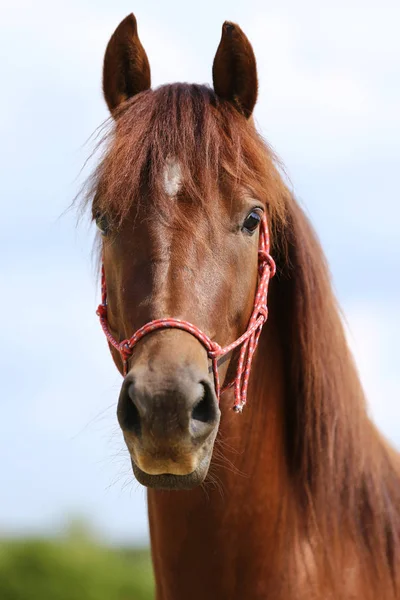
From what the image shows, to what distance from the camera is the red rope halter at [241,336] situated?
11.2ft

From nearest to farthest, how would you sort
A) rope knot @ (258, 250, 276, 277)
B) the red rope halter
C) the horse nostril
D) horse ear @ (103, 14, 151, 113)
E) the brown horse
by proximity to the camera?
1. the horse nostril
2. the red rope halter
3. the brown horse
4. rope knot @ (258, 250, 276, 277)
5. horse ear @ (103, 14, 151, 113)

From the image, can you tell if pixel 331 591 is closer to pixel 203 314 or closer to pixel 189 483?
pixel 189 483

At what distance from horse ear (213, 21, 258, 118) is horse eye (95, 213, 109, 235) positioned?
879mm

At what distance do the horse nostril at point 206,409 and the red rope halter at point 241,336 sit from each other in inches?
A: 12.1

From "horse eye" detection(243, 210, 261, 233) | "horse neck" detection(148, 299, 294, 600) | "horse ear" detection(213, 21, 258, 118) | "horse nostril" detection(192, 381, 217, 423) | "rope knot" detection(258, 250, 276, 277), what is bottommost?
"horse neck" detection(148, 299, 294, 600)

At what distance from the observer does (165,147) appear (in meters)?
3.87

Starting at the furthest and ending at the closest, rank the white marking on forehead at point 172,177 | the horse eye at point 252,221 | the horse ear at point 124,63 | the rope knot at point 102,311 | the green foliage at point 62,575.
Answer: the green foliage at point 62,575 < the horse ear at point 124,63 < the rope knot at point 102,311 < the horse eye at point 252,221 < the white marking on forehead at point 172,177

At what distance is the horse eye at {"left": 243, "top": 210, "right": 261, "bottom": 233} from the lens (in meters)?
3.90

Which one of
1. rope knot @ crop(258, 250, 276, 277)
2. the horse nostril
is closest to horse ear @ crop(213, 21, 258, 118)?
rope knot @ crop(258, 250, 276, 277)

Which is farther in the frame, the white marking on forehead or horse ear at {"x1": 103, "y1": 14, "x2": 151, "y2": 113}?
horse ear at {"x1": 103, "y1": 14, "x2": 151, "y2": 113}

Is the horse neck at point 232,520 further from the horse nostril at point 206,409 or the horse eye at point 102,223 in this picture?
the horse eye at point 102,223

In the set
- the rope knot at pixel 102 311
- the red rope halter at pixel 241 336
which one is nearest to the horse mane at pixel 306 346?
the red rope halter at pixel 241 336

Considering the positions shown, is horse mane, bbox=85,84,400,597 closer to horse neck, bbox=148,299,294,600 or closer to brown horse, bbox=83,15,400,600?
brown horse, bbox=83,15,400,600

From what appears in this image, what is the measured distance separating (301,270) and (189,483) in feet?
4.58
